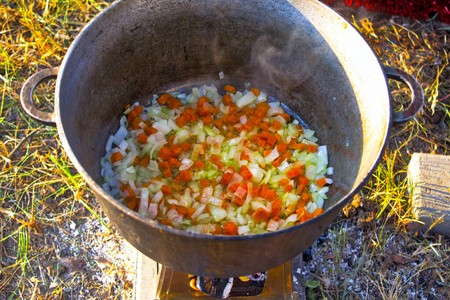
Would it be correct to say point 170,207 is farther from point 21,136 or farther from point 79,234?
point 21,136

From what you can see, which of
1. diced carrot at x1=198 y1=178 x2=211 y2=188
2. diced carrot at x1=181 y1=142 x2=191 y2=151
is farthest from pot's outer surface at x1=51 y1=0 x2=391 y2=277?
diced carrot at x1=198 y1=178 x2=211 y2=188

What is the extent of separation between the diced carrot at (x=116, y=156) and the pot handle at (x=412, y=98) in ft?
4.57

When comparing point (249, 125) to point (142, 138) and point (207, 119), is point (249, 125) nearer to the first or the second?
point (207, 119)

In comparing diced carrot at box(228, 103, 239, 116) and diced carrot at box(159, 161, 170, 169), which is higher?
diced carrot at box(228, 103, 239, 116)

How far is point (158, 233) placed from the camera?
50.6 inches

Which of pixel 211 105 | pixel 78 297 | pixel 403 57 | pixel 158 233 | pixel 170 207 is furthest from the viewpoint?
pixel 403 57

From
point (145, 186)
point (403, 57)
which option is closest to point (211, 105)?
point (145, 186)

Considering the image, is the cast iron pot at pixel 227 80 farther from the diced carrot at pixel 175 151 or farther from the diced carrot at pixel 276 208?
the diced carrot at pixel 175 151

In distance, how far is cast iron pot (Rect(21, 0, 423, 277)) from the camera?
1396mm

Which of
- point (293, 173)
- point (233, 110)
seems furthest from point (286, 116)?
point (293, 173)

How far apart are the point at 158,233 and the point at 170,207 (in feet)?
2.20

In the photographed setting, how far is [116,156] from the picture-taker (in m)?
2.09

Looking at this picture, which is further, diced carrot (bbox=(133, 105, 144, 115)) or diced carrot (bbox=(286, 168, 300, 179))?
diced carrot (bbox=(133, 105, 144, 115))

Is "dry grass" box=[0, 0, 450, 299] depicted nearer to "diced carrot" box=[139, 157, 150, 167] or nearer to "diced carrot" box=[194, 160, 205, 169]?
"diced carrot" box=[139, 157, 150, 167]
